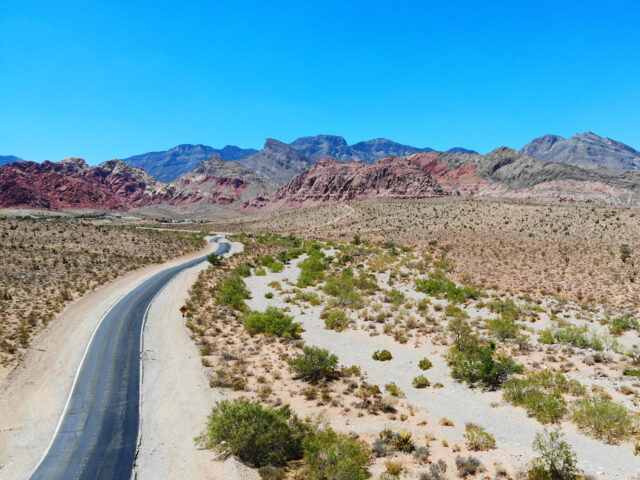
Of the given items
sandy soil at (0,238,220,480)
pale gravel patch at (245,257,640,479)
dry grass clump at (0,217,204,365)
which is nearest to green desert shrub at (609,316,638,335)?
pale gravel patch at (245,257,640,479)

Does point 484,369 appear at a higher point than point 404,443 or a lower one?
higher

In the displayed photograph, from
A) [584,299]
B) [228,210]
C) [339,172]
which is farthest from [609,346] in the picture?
[228,210]

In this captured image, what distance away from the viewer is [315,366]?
15.7m

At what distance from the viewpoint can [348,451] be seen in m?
9.26

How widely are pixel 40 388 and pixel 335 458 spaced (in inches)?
545

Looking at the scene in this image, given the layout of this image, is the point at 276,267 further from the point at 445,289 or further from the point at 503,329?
the point at 503,329

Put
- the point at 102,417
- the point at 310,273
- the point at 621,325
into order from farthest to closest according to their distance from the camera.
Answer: the point at 310,273, the point at 621,325, the point at 102,417

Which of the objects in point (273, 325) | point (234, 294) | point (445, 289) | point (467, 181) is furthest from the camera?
point (467, 181)

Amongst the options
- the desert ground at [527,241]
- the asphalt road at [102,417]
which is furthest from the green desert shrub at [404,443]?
the desert ground at [527,241]

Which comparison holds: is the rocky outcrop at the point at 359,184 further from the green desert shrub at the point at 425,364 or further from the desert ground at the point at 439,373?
the green desert shrub at the point at 425,364

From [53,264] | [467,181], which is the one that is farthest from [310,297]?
[467,181]

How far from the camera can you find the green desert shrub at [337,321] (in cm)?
2235

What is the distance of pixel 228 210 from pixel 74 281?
510 feet

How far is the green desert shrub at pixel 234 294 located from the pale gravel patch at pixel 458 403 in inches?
229
